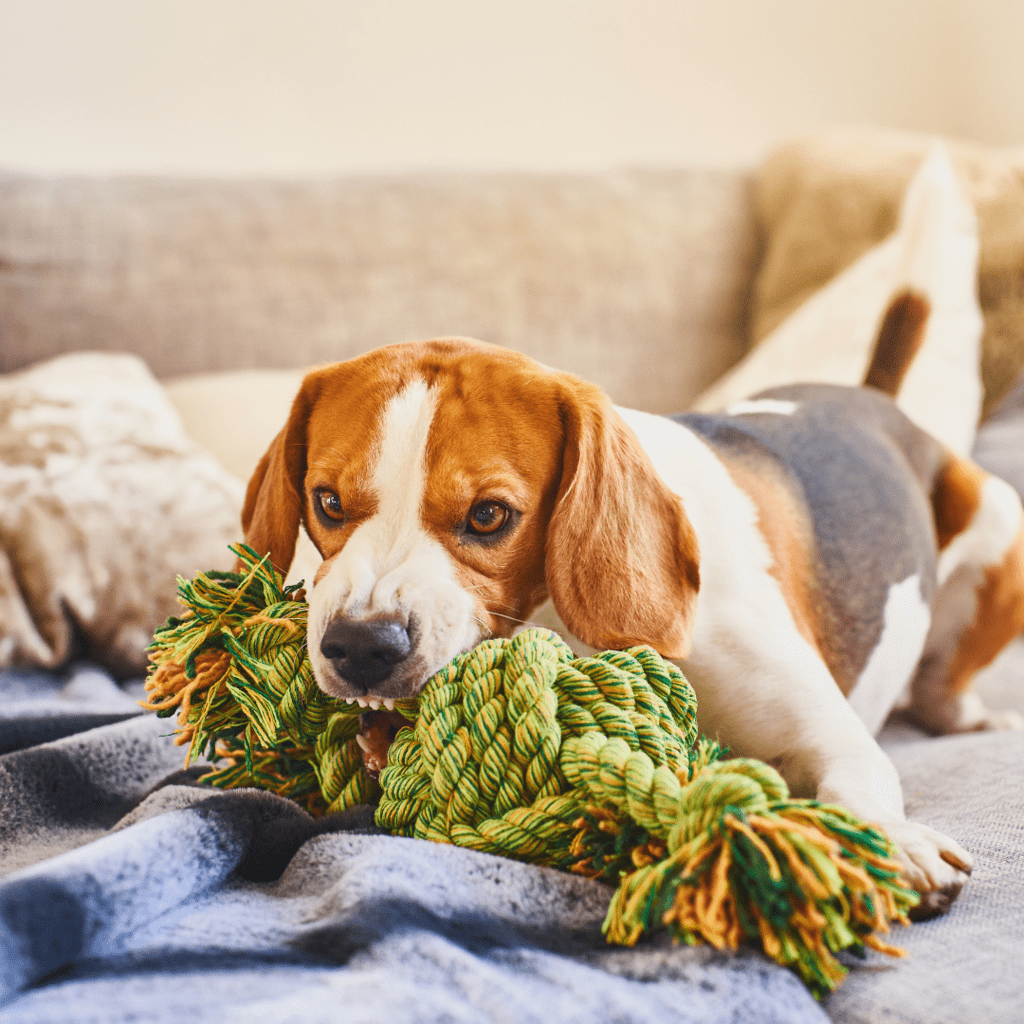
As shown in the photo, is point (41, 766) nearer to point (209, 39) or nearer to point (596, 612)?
point (596, 612)

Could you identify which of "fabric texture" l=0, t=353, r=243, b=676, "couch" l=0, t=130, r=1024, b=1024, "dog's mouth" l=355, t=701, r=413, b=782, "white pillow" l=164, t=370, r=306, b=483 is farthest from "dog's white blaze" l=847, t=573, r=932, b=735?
"white pillow" l=164, t=370, r=306, b=483

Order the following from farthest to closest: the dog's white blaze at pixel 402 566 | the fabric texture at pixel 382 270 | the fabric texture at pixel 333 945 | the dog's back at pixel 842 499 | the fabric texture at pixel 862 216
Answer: the fabric texture at pixel 382 270
the fabric texture at pixel 862 216
the dog's back at pixel 842 499
the dog's white blaze at pixel 402 566
the fabric texture at pixel 333 945

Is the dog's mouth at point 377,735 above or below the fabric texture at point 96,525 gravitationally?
above

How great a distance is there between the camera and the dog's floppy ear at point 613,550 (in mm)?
1042

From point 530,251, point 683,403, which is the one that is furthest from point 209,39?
point 683,403

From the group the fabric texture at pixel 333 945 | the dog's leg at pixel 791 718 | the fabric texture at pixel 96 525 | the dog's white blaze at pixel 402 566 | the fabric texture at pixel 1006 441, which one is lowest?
the fabric texture at pixel 96 525

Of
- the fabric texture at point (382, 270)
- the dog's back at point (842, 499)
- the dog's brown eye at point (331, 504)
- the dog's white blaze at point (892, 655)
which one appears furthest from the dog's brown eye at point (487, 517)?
the fabric texture at point (382, 270)

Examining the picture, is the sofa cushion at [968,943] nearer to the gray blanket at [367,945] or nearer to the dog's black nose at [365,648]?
the gray blanket at [367,945]

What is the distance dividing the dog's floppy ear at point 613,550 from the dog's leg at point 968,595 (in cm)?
90

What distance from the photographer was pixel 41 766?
42.8 inches

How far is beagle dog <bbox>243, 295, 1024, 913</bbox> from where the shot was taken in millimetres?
936

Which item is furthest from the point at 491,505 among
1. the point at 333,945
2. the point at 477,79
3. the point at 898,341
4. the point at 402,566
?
the point at 477,79

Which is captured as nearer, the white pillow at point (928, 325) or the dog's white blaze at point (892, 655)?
the dog's white blaze at point (892, 655)

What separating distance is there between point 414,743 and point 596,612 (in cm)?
27
